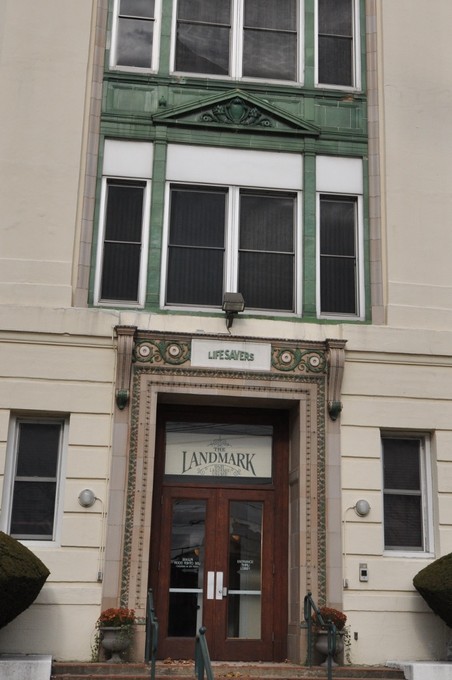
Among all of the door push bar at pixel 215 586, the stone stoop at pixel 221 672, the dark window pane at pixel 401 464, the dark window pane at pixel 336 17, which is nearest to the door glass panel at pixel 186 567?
the door push bar at pixel 215 586

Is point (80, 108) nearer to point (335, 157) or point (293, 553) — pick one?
point (335, 157)

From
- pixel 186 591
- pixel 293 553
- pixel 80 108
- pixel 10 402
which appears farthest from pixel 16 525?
pixel 80 108

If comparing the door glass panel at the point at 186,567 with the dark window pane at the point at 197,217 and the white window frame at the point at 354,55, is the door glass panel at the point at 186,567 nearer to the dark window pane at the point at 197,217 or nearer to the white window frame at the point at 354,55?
the dark window pane at the point at 197,217

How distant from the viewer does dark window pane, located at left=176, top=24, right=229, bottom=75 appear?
15.3 m

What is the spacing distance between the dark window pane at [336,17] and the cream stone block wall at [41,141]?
158 inches

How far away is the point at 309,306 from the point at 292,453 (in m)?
2.35

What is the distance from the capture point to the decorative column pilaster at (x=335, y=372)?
13.8 m

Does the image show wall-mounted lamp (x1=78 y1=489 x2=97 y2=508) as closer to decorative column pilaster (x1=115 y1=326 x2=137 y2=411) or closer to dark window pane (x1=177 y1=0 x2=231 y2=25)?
decorative column pilaster (x1=115 y1=326 x2=137 y2=411)

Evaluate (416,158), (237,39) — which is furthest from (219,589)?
(237,39)

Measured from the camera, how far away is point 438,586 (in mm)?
12508

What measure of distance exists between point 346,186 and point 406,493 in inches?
201

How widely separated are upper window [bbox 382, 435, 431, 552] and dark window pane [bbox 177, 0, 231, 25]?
7698 millimetres

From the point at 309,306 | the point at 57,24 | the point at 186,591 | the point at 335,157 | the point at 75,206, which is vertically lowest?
the point at 186,591

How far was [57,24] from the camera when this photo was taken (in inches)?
587
